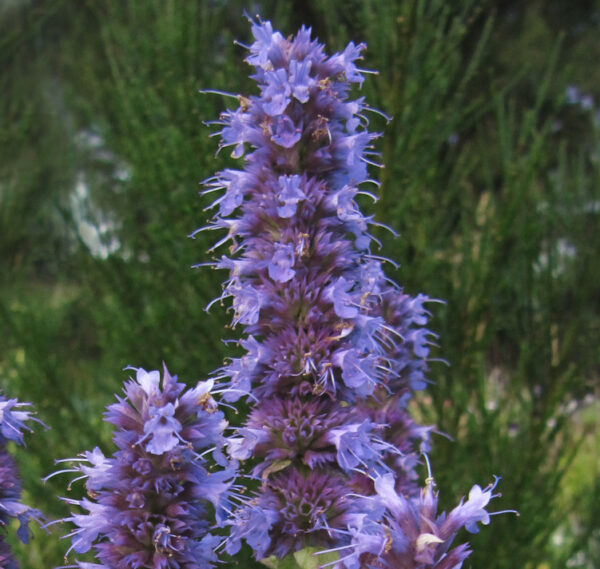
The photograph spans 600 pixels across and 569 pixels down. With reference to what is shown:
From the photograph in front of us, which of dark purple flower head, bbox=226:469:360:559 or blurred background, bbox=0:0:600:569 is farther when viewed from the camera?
blurred background, bbox=0:0:600:569

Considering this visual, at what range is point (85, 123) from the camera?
5.92 m

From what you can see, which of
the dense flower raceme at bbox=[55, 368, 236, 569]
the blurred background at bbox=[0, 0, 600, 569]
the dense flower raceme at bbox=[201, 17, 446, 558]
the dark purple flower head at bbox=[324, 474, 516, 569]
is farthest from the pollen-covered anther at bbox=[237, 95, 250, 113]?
the blurred background at bbox=[0, 0, 600, 569]

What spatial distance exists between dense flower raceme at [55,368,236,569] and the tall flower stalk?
0.35 ft

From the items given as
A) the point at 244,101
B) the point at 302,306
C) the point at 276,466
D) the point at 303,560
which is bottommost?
the point at 303,560

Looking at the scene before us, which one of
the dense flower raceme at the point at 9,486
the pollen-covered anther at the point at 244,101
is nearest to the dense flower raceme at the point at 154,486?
the dense flower raceme at the point at 9,486

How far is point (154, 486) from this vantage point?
3.04 feet

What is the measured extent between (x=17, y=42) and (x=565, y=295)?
3414mm

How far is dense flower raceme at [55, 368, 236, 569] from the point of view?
0.91 meters

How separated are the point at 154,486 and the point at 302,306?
34cm

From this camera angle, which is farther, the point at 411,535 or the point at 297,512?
the point at 297,512

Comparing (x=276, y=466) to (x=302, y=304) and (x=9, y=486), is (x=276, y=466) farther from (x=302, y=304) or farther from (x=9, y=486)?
(x=9, y=486)

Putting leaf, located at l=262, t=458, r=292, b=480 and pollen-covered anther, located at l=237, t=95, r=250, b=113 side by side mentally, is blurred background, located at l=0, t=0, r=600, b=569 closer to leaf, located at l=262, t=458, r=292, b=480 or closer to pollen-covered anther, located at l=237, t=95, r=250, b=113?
leaf, located at l=262, t=458, r=292, b=480

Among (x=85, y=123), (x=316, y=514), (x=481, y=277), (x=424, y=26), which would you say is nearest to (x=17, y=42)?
(x=85, y=123)

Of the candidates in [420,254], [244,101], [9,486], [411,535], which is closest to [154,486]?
[9,486]
